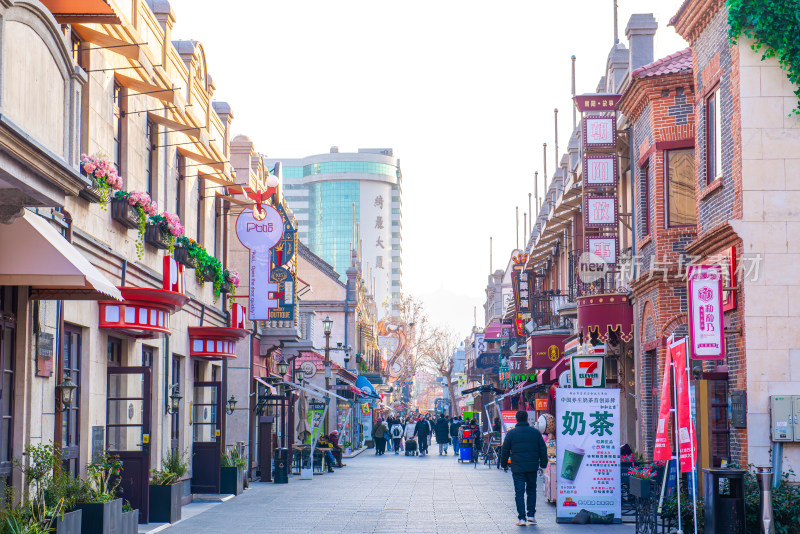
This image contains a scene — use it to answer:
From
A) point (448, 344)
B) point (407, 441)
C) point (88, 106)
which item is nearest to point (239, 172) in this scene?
point (88, 106)

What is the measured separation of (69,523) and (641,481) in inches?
317

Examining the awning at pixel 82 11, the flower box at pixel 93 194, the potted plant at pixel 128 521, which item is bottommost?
the potted plant at pixel 128 521

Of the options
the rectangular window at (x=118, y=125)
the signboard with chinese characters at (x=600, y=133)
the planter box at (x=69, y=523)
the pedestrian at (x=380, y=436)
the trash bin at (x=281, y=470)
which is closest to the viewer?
the planter box at (x=69, y=523)

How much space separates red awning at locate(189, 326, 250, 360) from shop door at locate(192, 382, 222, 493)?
676 millimetres

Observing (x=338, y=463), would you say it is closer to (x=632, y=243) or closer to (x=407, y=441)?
(x=407, y=441)

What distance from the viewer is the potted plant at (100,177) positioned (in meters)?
14.6

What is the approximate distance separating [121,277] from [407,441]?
33.7m

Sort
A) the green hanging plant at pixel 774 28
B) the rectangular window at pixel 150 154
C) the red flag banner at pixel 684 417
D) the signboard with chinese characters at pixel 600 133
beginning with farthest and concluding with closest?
the signboard with chinese characters at pixel 600 133, the rectangular window at pixel 150 154, the green hanging plant at pixel 774 28, the red flag banner at pixel 684 417

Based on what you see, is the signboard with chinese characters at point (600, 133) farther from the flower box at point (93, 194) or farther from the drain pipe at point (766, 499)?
the flower box at point (93, 194)

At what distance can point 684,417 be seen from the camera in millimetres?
13859

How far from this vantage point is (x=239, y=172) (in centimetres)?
2878

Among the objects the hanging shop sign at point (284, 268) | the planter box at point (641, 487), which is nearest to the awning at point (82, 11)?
the planter box at point (641, 487)

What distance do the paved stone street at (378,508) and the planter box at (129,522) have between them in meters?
2.30

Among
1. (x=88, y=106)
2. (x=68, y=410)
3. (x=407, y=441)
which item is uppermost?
(x=88, y=106)
